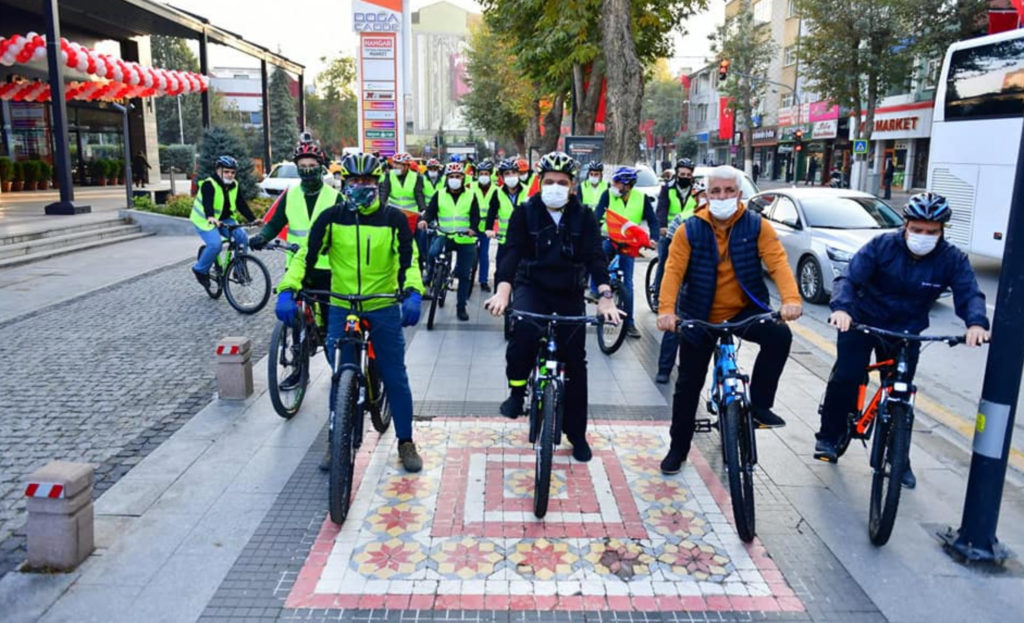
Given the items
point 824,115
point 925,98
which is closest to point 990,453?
point 925,98

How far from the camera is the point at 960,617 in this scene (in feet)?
11.6

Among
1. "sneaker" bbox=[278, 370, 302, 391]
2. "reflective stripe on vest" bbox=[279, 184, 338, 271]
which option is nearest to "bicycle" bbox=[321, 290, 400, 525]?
"sneaker" bbox=[278, 370, 302, 391]

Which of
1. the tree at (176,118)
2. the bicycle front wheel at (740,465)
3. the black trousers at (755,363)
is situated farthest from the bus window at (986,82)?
the tree at (176,118)

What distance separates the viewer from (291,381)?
6.17 m

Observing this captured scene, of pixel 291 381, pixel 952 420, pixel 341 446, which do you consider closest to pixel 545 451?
pixel 341 446

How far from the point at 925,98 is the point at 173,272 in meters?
36.2

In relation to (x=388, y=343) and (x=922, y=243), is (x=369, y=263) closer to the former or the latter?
(x=388, y=343)

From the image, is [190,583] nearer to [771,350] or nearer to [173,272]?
[771,350]

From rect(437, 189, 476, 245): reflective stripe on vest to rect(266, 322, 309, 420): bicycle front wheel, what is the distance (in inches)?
152

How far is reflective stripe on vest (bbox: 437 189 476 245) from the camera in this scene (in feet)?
32.5

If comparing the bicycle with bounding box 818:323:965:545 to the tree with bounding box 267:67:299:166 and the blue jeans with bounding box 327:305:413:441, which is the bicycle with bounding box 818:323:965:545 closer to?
the blue jeans with bounding box 327:305:413:441

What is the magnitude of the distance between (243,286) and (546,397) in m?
6.91

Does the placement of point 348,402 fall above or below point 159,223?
above

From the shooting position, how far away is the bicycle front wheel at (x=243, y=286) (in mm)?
9961
